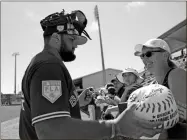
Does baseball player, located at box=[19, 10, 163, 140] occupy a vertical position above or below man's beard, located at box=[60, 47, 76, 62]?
below

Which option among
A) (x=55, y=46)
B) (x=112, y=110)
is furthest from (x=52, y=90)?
(x=112, y=110)

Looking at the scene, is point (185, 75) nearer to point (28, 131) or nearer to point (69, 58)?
point (69, 58)

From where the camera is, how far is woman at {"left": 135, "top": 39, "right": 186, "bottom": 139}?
2.41 metres

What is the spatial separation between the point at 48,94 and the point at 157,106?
99cm

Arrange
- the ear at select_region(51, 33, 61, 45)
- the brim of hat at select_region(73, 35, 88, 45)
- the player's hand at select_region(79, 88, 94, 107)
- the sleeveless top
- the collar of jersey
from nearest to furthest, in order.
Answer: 1. the collar of jersey
2. the ear at select_region(51, 33, 61, 45)
3. the brim of hat at select_region(73, 35, 88, 45)
4. the sleeveless top
5. the player's hand at select_region(79, 88, 94, 107)

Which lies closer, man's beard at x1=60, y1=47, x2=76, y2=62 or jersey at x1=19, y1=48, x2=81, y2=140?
jersey at x1=19, y1=48, x2=81, y2=140

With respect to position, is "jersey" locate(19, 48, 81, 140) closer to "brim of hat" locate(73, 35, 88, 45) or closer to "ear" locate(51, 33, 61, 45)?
"ear" locate(51, 33, 61, 45)

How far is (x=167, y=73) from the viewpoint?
114 inches

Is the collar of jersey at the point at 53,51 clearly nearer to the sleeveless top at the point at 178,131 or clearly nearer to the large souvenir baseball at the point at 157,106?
the large souvenir baseball at the point at 157,106

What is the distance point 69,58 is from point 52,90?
679 mm

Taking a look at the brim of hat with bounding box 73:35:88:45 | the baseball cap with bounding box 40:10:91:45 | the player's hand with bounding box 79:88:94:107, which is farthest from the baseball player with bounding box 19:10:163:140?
the player's hand with bounding box 79:88:94:107

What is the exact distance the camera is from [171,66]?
3061mm

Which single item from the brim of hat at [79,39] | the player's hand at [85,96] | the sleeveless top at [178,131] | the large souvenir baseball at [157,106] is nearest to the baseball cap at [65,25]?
the brim of hat at [79,39]

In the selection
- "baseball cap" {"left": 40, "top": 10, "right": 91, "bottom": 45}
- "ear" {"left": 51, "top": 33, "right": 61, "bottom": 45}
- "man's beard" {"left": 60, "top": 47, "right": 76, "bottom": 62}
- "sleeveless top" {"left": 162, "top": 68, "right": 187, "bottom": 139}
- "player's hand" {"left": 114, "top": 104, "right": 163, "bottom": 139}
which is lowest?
"sleeveless top" {"left": 162, "top": 68, "right": 187, "bottom": 139}
